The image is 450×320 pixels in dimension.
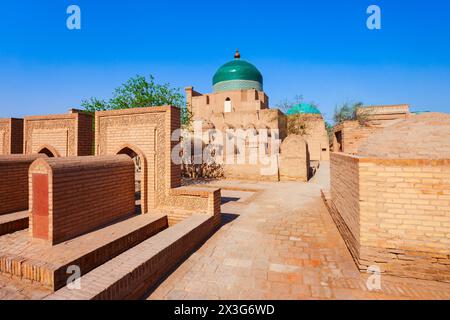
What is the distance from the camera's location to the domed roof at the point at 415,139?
383 centimetres

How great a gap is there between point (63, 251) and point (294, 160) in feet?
38.7

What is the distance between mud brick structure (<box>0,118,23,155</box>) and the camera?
8.83 metres

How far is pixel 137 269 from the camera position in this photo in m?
2.91

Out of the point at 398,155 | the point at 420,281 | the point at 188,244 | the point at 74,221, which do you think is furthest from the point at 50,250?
the point at 398,155

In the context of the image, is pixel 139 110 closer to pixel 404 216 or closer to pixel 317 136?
pixel 404 216

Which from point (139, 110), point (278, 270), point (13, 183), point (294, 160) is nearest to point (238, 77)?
point (294, 160)

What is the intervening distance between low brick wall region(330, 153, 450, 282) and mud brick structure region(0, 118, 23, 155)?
38.9ft

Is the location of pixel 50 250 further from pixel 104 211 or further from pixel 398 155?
pixel 398 155

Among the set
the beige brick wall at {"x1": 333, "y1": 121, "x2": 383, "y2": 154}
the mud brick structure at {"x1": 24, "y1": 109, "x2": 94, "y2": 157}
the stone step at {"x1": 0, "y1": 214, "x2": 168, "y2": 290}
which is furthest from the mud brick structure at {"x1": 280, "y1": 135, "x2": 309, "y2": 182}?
the mud brick structure at {"x1": 24, "y1": 109, "x2": 94, "y2": 157}

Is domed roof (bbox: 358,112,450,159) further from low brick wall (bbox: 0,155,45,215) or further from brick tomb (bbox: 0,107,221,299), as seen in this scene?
low brick wall (bbox: 0,155,45,215)

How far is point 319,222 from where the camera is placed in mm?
6141

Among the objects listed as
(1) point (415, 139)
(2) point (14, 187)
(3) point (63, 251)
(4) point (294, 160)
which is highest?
(1) point (415, 139)

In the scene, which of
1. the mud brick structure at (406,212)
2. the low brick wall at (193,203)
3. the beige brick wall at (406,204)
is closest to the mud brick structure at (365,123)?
the mud brick structure at (406,212)

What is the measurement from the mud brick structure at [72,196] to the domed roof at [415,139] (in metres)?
5.85
